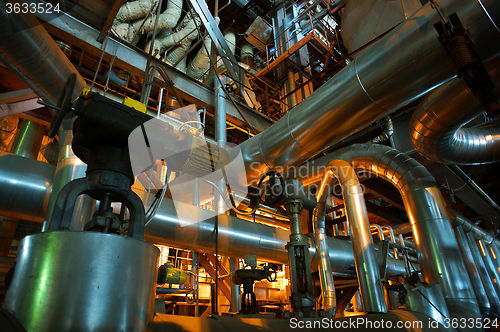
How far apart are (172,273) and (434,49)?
2.10 metres

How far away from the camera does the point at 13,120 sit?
11.8 ft

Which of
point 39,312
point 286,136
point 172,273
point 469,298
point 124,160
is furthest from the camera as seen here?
point 469,298

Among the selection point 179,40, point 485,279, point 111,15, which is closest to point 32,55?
point 111,15

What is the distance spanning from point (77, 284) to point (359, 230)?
2.64 meters

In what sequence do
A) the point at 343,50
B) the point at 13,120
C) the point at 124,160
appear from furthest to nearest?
the point at 343,50, the point at 13,120, the point at 124,160

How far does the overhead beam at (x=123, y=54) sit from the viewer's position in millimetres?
2861

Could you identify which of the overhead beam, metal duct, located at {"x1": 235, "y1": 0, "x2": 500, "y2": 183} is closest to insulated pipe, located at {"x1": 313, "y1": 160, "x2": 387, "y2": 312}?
metal duct, located at {"x1": 235, "y1": 0, "x2": 500, "y2": 183}

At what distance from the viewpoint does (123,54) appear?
3291 mm

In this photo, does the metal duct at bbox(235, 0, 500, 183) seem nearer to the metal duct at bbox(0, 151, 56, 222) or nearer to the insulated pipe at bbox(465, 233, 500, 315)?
the metal duct at bbox(0, 151, 56, 222)

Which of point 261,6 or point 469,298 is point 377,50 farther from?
point 261,6

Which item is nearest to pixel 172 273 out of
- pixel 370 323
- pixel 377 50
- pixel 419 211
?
pixel 370 323

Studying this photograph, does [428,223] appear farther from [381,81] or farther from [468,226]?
[468,226]

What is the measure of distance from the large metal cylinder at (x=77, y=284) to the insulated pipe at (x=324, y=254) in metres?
2.37

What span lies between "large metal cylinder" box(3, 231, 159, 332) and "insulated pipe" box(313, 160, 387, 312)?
2.41 m
